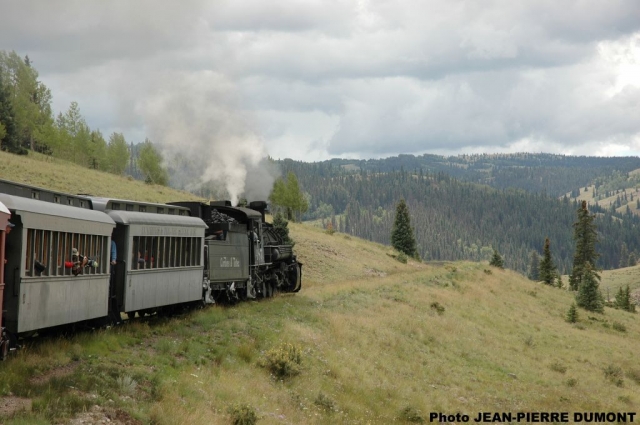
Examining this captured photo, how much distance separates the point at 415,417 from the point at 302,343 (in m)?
4.21

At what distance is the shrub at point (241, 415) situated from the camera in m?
12.7

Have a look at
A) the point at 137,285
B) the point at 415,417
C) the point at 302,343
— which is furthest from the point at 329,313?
the point at 137,285

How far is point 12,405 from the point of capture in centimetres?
984

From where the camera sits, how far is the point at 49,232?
12820mm

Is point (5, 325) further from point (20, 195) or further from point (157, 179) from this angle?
point (157, 179)

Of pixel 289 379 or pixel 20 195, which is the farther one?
pixel 289 379

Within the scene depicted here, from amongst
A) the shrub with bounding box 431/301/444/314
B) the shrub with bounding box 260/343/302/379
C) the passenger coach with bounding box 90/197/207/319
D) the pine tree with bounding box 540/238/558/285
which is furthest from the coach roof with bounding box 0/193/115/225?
the pine tree with bounding box 540/238/558/285

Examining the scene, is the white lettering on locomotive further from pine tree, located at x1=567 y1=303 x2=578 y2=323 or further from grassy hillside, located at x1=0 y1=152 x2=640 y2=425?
pine tree, located at x1=567 y1=303 x2=578 y2=323

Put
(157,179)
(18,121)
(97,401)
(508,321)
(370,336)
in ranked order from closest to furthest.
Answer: (97,401) < (370,336) < (508,321) < (18,121) < (157,179)

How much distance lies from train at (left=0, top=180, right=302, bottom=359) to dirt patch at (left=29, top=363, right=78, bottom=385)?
648 millimetres

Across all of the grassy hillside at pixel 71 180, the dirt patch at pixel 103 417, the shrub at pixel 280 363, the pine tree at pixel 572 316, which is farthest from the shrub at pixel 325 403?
the grassy hillside at pixel 71 180

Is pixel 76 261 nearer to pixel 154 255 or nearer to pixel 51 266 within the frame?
pixel 51 266

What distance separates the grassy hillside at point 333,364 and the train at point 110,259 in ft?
2.17

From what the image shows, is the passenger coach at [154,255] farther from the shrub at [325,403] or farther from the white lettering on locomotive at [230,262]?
the shrub at [325,403]
